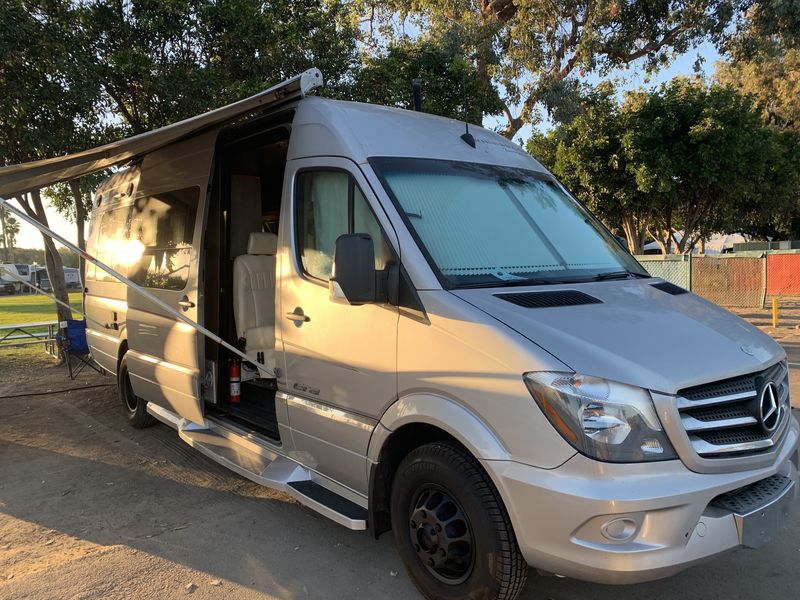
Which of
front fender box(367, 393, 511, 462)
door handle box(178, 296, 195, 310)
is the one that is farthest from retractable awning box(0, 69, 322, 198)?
front fender box(367, 393, 511, 462)

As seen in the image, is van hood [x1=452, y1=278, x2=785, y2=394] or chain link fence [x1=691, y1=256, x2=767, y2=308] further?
chain link fence [x1=691, y1=256, x2=767, y2=308]

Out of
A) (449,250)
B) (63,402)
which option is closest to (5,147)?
(63,402)

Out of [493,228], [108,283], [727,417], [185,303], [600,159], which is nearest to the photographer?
[727,417]

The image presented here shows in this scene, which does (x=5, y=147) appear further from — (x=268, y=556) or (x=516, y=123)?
(x=516, y=123)

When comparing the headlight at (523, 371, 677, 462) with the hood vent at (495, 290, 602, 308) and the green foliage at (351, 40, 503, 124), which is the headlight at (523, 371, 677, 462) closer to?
the hood vent at (495, 290, 602, 308)

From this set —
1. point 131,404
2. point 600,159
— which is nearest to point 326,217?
point 131,404

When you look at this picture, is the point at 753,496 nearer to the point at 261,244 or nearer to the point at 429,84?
the point at 261,244

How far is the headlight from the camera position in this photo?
8.02 feet

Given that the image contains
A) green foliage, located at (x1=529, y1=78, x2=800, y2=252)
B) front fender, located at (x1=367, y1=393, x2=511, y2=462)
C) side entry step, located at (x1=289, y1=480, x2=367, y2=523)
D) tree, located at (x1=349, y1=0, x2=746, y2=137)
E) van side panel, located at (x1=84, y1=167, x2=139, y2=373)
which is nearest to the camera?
front fender, located at (x1=367, y1=393, x2=511, y2=462)

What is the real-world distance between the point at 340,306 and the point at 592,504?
1.70m

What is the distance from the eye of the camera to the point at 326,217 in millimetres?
3775

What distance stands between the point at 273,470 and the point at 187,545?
671 millimetres

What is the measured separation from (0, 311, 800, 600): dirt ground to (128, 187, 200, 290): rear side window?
161cm

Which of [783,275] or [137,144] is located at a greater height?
[137,144]
